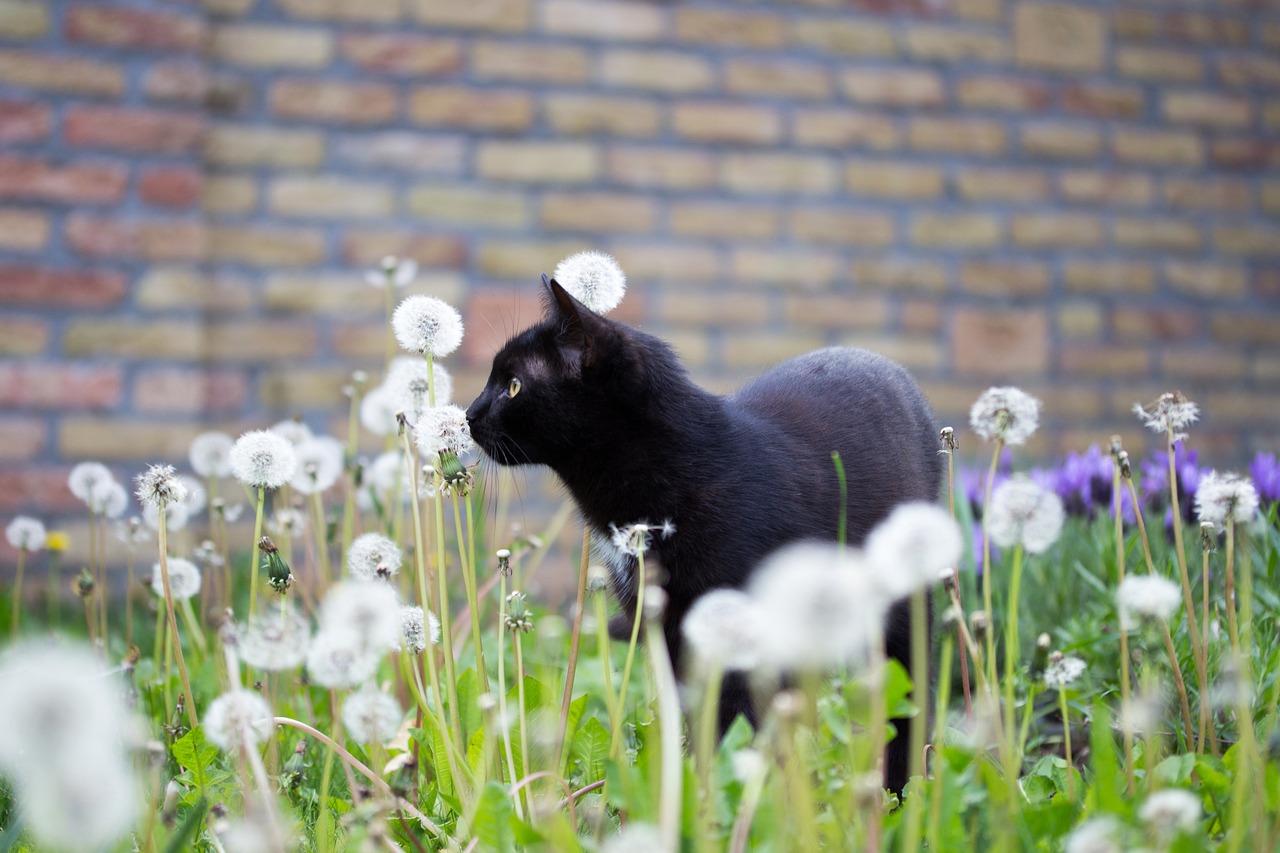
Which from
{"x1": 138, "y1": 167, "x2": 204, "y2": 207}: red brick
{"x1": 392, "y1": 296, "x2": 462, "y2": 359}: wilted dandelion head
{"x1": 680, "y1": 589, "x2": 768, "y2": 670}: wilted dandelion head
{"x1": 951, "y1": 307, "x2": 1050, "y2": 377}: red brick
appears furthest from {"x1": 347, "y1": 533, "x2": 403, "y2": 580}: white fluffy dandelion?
{"x1": 951, "y1": 307, "x2": 1050, "y2": 377}: red brick

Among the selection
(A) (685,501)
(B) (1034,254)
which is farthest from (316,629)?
(B) (1034,254)

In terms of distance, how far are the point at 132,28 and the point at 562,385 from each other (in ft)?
6.92

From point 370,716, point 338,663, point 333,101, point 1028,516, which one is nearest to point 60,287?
point 333,101

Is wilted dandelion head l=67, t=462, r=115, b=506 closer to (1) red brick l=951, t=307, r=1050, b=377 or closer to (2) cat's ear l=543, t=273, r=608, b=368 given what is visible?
(2) cat's ear l=543, t=273, r=608, b=368

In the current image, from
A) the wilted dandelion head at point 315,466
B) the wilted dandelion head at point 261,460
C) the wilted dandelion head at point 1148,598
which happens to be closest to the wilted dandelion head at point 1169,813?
the wilted dandelion head at point 1148,598

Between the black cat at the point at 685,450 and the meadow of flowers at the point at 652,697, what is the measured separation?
0.06 meters

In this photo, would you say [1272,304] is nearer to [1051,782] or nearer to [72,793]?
[1051,782]

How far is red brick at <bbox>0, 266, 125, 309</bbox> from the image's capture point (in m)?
2.87

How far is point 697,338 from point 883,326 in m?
0.62

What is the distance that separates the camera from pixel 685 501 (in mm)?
1438

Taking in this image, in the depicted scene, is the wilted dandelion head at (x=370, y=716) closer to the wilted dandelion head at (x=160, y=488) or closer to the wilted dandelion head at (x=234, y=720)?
the wilted dandelion head at (x=234, y=720)

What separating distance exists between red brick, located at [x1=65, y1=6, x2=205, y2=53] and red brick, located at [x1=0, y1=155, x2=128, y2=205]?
1.09 ft

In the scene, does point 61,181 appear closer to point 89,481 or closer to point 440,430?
point 89,481

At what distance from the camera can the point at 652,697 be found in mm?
1459
